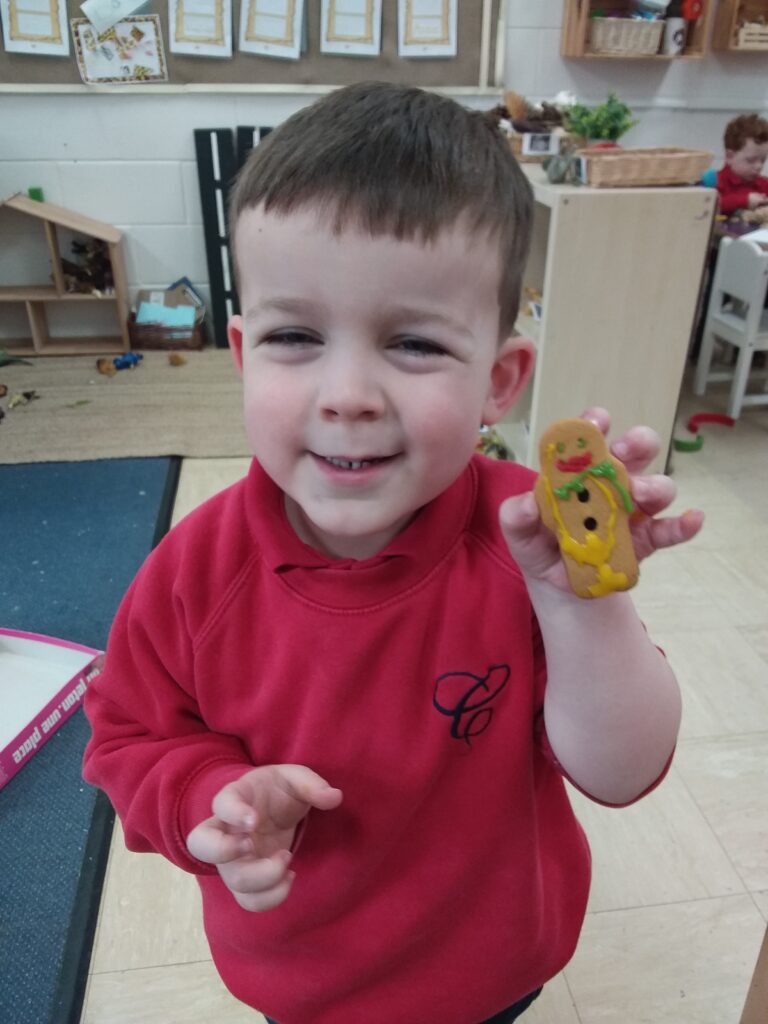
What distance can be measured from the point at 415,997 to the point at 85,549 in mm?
1612

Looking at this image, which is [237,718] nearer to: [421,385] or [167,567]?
[167,567]

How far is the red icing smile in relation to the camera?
431mm

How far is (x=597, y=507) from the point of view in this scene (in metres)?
0.43

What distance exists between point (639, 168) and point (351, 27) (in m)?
1.66

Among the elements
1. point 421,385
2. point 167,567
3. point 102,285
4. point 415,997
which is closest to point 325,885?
point 415,997

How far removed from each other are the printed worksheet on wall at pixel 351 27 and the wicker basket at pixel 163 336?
120cm

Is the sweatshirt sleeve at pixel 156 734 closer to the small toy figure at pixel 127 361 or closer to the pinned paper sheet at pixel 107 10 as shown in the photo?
the small toy figure at pixel 127 361

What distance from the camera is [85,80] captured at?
3.10m

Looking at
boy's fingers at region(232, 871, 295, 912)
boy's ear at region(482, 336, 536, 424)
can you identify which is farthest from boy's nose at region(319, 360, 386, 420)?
boy's fingers at region(232, 871, 295, 912)

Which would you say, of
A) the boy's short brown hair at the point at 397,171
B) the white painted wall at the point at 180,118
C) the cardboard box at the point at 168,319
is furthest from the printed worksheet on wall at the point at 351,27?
the boy's short brown hair at the point at 397,171

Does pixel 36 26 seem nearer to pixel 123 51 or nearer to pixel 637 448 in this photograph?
pixel 123 51

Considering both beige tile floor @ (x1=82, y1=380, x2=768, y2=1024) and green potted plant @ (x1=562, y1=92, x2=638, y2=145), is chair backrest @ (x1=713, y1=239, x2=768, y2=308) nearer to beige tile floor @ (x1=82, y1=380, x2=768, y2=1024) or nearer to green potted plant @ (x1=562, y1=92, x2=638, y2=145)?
green potted plant @ (x1=562, y1=92, x2=638, y2=145)

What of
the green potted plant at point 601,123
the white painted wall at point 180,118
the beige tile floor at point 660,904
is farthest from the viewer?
the white painted wall at point 180,118

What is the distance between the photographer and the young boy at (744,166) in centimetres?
286
